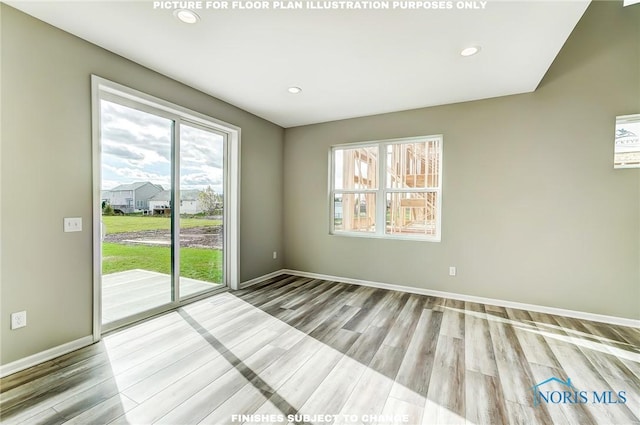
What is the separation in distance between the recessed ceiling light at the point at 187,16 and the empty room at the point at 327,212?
13 mm

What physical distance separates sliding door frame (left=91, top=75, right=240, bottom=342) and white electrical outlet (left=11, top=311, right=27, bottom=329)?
0.45 m

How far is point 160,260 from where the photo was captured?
316cm

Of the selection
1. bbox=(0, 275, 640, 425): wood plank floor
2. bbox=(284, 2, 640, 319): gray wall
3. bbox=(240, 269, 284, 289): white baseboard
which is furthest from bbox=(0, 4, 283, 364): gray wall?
bbox=(284, 2, 640, 319): gray wall

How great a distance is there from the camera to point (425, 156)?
4.00 meters

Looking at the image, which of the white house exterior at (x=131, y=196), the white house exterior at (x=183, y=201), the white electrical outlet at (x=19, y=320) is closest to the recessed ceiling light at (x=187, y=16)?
the white house exterior at (x=131, y=196)

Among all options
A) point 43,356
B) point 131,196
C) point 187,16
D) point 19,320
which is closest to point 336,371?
point 43,356

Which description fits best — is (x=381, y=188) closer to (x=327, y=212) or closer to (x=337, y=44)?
(x=327, y=212)

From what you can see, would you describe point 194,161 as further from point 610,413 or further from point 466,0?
point 610,413

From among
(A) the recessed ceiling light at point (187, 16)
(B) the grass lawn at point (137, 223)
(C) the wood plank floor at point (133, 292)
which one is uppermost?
(A) the recessed ceiling light at point (187, 16)

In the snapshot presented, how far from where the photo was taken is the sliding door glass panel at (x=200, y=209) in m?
3.40

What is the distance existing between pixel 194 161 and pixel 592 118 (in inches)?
189

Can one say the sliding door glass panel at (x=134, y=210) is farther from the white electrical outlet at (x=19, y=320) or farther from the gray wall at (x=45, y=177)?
the white electrical outlet at (x=19, y=320)

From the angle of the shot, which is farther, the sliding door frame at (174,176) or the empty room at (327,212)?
the sliding door frame at (174,176)

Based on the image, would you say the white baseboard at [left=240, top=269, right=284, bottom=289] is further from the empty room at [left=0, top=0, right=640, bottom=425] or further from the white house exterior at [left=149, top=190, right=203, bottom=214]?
the white house exterior at [left=149, top=190, right=203, bottom=214]
